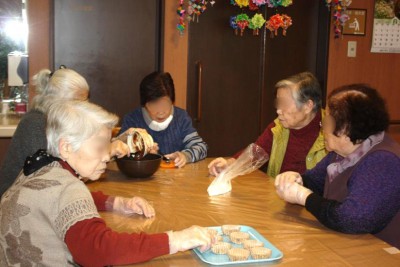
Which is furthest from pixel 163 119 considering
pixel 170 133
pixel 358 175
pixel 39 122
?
pixel 358 175

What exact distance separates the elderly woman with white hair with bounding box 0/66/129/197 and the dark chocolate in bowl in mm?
70

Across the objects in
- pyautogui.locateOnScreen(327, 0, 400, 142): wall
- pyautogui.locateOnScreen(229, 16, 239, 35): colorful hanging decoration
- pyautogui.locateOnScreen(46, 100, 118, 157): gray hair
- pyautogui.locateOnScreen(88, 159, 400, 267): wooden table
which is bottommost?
pyautogui.locateOnScreen(88, 159, 400, 267): wooden table

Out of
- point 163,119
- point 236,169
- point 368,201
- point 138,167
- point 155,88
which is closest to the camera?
point 368,201

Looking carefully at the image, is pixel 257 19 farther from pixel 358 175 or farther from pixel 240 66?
pixel 358 175

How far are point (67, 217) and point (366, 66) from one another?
392 cm

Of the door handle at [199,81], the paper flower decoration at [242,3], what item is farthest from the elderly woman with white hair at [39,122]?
the paper flower decoration at [242,3]

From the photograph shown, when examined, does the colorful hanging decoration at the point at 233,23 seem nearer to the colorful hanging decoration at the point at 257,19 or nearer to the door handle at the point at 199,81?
the colorful hanging decoration at the point at 257,19

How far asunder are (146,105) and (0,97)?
1.50 meters

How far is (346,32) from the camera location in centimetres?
448

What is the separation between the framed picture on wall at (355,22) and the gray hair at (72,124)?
11.6ft

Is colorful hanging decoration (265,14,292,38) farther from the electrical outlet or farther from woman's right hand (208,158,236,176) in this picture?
woman's right hand (208,158,236,176)

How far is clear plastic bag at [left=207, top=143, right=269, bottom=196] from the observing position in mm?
2123

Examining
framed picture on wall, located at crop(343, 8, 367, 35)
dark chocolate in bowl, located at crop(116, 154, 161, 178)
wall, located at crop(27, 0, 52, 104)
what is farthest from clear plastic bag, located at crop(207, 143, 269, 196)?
framed picture on wall, located at crop(343, 8, 367, 35)

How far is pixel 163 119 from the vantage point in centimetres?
312
